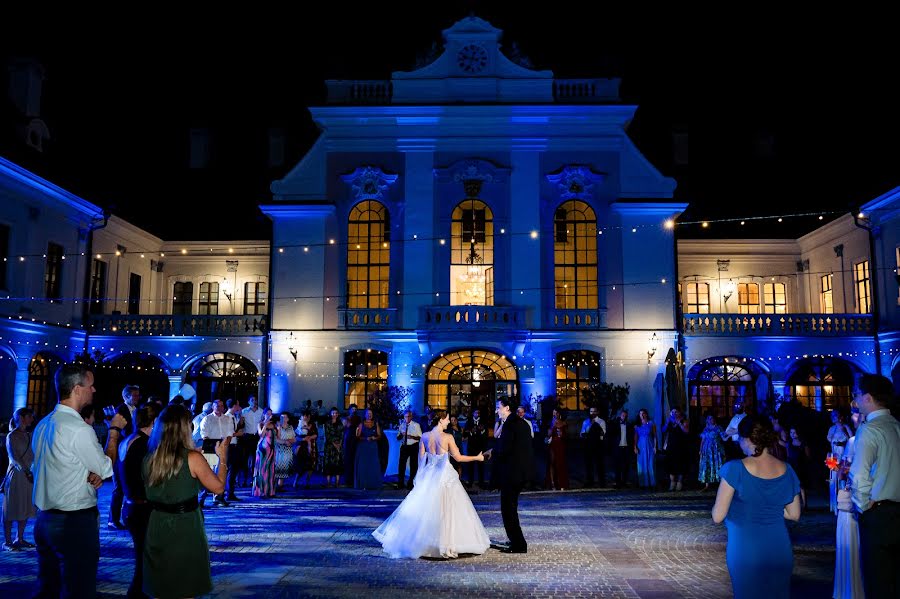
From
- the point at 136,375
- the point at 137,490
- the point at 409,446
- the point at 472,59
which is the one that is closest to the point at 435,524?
the point at 137,490

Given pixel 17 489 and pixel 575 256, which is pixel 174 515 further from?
pixel 575 256

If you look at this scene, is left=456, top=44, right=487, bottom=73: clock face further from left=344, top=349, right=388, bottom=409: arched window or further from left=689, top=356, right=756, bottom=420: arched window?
left=689, top=356, right=756, bottom=420: arched window

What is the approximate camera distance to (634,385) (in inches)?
942

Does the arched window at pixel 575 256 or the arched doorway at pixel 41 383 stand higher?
the arched window at pixel 575 256

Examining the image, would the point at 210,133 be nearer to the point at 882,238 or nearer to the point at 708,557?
the point at 882,238

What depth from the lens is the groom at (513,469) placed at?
9.09 m

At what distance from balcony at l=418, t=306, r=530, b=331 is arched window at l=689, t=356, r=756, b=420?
6791mm

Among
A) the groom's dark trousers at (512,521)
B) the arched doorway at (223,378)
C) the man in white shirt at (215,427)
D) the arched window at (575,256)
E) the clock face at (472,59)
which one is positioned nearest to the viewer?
the groom's dark trousers at (512,521)

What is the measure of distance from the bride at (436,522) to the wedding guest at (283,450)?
6834mm

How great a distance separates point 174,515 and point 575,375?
65.9ft

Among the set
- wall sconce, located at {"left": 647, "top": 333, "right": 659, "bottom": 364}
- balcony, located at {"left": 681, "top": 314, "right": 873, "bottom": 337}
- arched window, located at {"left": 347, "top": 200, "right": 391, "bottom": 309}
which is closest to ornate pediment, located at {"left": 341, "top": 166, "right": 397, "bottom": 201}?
arched window, located at {"left": 347, "top": 200, "right": 391, "bottom": 309}

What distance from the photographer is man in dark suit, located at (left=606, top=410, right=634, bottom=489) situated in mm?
17375

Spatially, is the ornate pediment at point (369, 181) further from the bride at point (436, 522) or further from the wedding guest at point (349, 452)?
the bride at point (436, 522)

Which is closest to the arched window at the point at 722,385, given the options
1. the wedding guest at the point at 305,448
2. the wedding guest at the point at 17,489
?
the wedding guest at the point at 305,448
